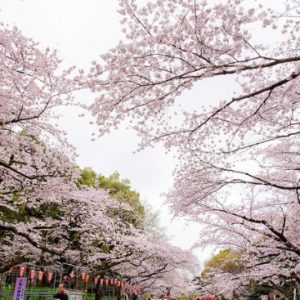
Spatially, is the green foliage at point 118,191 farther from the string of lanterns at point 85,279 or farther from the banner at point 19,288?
the banner at point 19,288

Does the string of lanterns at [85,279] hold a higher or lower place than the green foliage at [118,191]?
lower

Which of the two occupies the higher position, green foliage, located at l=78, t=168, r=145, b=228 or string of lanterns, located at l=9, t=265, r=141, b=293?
green foliage, located at l=78, t=168, r=145, b=228

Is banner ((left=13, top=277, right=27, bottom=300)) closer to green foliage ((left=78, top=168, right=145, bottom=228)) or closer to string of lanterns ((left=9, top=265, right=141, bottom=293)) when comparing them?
string of lanterns ((left=9, top=265, right=141, bottom=293))

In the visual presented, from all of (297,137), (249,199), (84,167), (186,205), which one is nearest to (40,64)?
(186,205)

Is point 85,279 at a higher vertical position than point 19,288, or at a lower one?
higher

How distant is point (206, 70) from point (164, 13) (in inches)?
42.3

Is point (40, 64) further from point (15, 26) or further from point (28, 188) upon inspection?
point (28, 188)

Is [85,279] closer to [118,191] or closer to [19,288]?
[19,288]

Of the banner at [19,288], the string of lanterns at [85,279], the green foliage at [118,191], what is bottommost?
the banner at [19,288]

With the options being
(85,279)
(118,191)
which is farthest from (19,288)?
(118,191)

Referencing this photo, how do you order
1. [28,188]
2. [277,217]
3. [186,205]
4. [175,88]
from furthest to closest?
[277,217]
[28,188]
[186,205]
[175,88]

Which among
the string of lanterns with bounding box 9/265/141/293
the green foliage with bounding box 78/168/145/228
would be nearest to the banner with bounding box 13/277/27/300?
the string of lanterns with bounding box 9/265/141/293

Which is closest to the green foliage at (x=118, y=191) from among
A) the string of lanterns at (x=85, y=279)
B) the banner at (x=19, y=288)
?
the string of lanterns at (x=85, y=279)

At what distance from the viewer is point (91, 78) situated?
574cm
